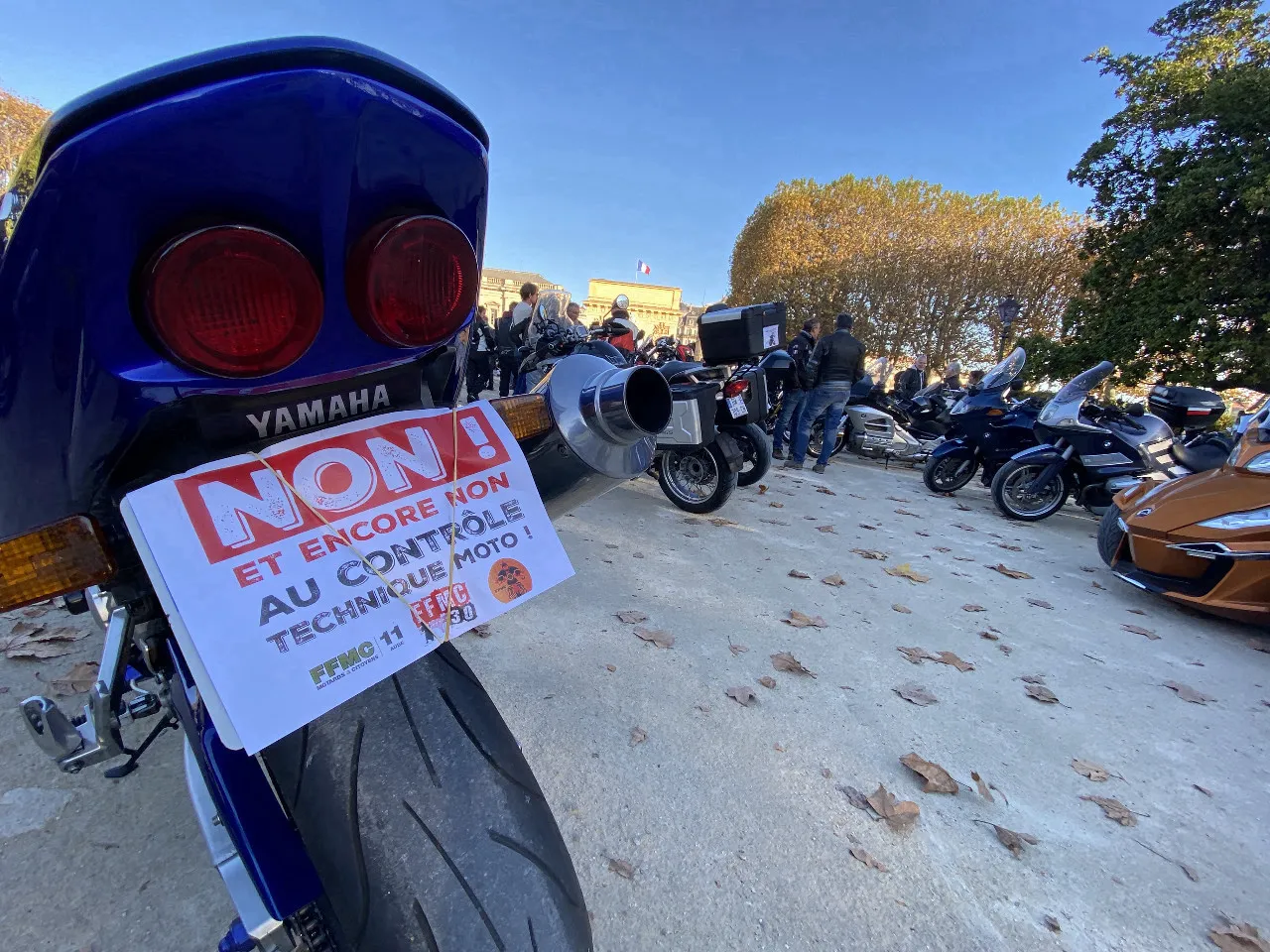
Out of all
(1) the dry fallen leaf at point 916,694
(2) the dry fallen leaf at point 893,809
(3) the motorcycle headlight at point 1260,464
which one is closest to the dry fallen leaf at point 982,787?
(2) the dry fallen leaf at point 893,809

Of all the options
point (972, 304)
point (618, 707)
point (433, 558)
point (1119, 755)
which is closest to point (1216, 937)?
point (1119, 755)

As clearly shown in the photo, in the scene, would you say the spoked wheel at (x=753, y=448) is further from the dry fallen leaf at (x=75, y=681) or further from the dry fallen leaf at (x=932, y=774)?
the dry fallen leaf at (x=75, y=681)

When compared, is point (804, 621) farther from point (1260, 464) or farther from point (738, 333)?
point (1260, 464)

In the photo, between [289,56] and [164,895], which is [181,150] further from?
[164,895]

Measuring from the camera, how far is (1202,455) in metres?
4.52

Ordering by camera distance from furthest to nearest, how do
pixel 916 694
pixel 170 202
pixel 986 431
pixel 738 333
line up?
pixel 986 431, pixel 738 333, pixel 916 694, pixel 170 202

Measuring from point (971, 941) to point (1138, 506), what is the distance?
127 inches

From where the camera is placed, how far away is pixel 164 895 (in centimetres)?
131

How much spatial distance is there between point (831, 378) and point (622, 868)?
6.00 meters

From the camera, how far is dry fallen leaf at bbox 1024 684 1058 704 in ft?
8.03

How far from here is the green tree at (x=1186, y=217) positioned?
9.87m

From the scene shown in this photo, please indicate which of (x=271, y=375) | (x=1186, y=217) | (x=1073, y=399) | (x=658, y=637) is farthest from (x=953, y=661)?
(x=1186, y=217)

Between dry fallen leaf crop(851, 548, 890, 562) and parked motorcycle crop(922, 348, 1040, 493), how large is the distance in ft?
8.53

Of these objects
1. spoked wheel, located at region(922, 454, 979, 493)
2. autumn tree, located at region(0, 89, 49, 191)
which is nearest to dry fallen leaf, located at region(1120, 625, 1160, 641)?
spoked wheel, located at region(922, 454, 979, 493)
